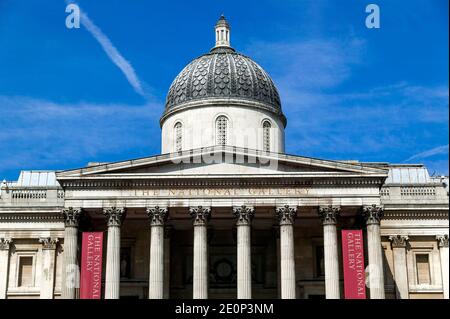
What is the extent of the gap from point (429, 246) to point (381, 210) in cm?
664

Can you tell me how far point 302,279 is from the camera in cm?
4741

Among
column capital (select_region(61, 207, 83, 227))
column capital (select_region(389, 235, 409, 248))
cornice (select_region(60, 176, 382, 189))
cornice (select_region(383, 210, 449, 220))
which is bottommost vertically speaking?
column capital (select_region(389, 235, 409, 248))

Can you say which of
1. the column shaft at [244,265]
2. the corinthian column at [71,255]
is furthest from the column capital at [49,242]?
the column shaft at [244,265]

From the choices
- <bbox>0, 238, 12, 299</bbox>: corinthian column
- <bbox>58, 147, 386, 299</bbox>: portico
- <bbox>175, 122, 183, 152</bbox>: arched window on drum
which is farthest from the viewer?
<bbox>175, 122, 183, 152</bbox>: arched window on drum

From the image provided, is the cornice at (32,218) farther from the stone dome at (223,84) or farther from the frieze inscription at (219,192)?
the stone dome at (223,84)

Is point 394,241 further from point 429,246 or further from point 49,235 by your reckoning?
Answer: point 49,235

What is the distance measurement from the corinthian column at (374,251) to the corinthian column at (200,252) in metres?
8.95

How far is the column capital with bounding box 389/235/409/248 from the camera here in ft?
159

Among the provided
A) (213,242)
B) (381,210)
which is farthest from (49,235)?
(381,210)

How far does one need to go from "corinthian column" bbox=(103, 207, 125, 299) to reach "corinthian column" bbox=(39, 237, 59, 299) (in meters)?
5.83

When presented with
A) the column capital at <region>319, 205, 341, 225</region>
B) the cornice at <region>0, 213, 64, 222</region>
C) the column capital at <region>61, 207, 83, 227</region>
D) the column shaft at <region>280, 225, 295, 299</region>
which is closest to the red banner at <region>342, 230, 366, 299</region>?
the column capital at <region>319, 205, 341, 225</region>

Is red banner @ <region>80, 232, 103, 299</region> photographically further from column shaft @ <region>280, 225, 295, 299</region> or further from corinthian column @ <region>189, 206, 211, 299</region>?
column shaft @ <region>280, 225, 295, 299</region>
